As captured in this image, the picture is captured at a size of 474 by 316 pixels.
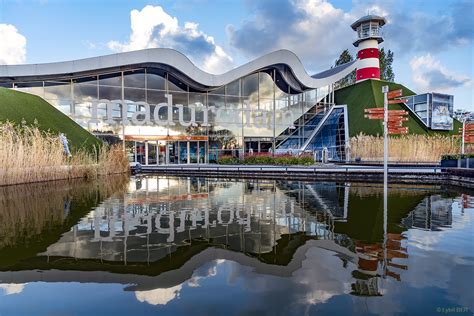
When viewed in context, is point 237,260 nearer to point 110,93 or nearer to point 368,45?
point 110,93

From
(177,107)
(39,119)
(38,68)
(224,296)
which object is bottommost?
(224,296)

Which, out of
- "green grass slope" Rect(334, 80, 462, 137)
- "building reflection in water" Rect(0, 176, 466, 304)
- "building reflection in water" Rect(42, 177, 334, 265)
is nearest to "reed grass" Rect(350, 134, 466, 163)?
"green grass slope" Rect(334, 80, 462, 137)

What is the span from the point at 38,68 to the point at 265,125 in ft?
58.8

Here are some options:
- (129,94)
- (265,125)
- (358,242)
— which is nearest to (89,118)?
(129,94)

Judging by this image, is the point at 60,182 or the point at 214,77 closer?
the point at 60,182

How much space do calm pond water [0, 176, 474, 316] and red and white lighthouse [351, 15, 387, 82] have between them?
97.7 ft

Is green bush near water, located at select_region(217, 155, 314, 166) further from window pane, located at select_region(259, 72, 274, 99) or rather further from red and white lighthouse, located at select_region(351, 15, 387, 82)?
red and white lighthouse, located at select_region(351, 15, 387, 82)

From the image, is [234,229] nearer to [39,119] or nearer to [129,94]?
[39,119]

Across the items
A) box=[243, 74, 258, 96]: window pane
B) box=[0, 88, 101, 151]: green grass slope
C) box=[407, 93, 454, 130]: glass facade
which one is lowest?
box=[0, 88, 101, 151]: green grass slope

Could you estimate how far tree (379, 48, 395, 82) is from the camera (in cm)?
5100

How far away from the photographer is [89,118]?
2447cm

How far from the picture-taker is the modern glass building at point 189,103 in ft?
79.7

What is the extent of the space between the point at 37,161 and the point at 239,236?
35.3ft

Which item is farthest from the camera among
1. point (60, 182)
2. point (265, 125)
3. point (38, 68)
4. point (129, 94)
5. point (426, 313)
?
point (265, 125)
